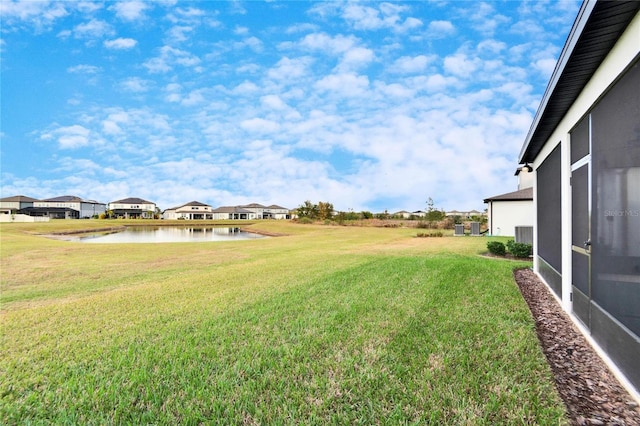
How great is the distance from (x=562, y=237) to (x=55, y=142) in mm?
34291

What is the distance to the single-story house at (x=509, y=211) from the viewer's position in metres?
19.9

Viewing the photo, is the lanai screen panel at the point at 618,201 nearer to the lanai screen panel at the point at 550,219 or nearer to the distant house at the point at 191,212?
the lanai screen panel at the point at 550,219

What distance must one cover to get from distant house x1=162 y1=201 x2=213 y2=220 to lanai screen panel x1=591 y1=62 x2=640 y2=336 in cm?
8840

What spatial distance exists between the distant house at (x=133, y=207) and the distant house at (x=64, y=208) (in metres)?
5.28

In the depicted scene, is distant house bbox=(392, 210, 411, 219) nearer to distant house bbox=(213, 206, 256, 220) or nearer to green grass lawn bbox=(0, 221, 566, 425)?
green grass lawn bbox=(0, 221, 566, 425)

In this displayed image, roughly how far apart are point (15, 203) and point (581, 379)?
96.5m

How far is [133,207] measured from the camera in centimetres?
8494

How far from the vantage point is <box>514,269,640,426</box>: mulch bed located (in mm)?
2225

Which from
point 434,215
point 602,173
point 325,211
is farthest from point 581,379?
point 325,211

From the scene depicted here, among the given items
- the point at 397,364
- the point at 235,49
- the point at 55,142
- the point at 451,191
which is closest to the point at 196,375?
the point at 397,364

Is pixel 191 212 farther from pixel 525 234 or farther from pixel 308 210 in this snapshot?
pixel 525 234

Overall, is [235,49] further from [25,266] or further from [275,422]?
[275,422]

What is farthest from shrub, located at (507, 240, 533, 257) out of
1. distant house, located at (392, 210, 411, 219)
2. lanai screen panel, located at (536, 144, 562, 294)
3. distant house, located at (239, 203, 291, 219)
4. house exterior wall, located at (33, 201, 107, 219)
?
house exterior wall, located at (33, 201, 107, 219)

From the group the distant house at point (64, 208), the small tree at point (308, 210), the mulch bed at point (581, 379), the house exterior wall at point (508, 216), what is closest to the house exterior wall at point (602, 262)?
the mulch bed at point (581, 379)
